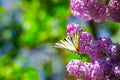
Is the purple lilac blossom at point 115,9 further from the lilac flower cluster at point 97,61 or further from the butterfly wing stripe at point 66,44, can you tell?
the butterfly wing stripe at point 66,44

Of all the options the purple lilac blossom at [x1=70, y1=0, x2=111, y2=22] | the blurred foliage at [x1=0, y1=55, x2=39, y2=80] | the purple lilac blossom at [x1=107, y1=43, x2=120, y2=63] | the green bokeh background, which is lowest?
the purple lilac blossom at [x1=107, y1=43, x2=120, y2=63]

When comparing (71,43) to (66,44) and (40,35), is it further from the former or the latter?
(40,35)

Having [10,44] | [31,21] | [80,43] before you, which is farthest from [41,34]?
[80,43]

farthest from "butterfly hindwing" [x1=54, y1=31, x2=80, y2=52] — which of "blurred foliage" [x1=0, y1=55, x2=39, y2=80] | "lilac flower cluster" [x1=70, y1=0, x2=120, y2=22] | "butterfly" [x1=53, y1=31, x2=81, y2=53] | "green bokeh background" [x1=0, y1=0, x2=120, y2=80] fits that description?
"green bokeh background" [x1=0, y1=0, x2=120, y2=80]

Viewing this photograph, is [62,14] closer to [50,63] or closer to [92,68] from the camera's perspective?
[50,63]

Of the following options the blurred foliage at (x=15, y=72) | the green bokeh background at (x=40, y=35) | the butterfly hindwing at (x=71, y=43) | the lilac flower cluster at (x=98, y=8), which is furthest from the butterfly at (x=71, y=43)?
the green bokeh background at (x=40, y=35)

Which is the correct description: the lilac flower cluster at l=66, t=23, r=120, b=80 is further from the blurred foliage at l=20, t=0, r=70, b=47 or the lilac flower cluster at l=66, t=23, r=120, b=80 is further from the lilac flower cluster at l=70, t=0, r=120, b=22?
the blurred foliage at l=20, t=0, r=70, b=47
